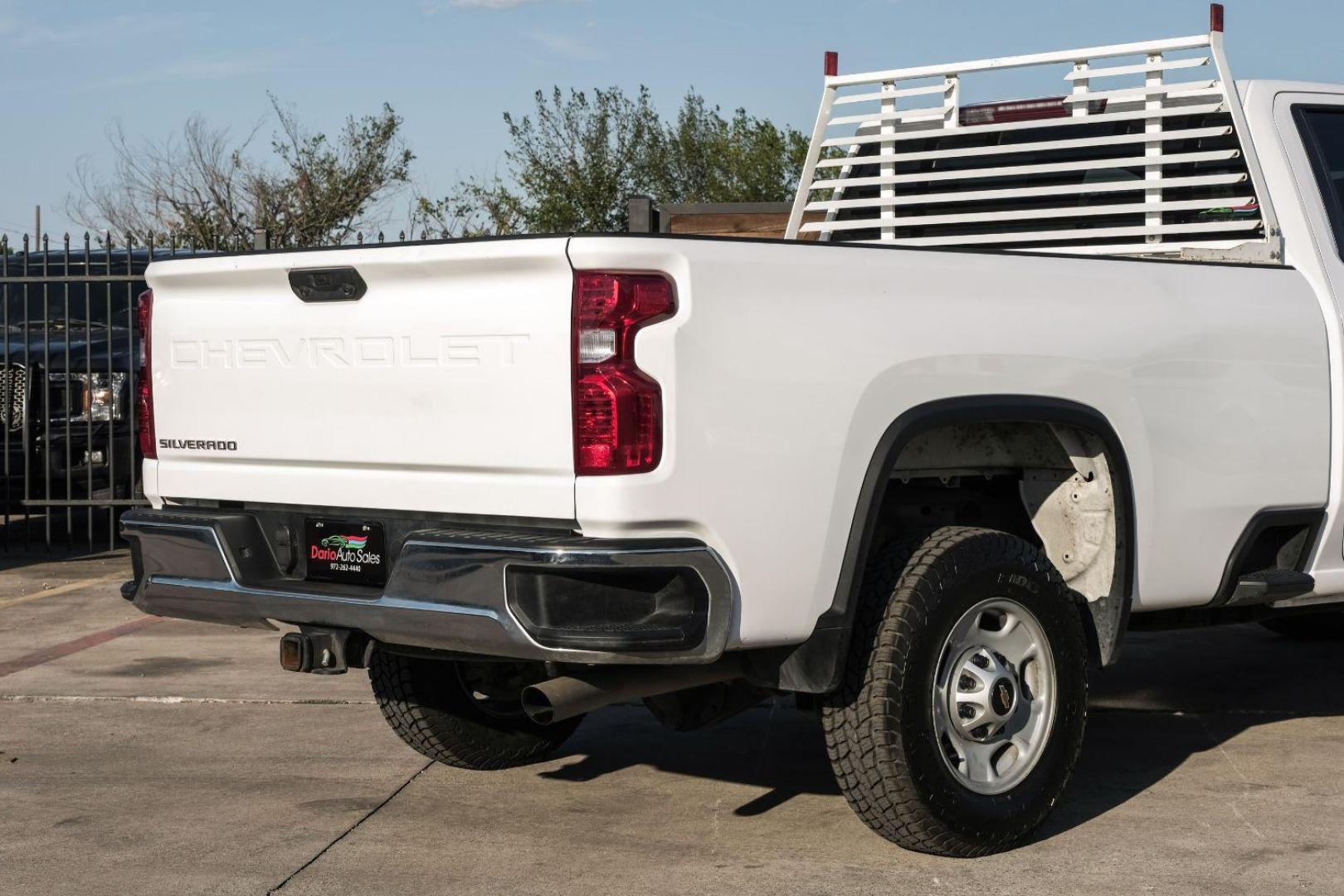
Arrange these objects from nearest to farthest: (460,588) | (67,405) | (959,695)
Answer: (460,588) → (959,695) → (67,405)

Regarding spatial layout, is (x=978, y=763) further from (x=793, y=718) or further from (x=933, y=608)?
(x=793, y=718)

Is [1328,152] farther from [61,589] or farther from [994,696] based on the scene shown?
[61,589]

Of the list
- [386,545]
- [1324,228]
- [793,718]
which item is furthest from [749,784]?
[1324,228]

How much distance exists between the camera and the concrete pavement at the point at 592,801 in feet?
14.7

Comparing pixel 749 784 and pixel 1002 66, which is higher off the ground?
pixel 1002 66

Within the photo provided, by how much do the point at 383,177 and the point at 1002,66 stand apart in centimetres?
2689

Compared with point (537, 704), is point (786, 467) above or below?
above

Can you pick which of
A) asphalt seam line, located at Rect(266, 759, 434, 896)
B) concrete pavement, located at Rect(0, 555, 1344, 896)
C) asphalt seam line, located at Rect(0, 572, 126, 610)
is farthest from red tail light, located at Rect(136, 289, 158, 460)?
asphalt seam line, located at Rect(0, 572, 126, 610)

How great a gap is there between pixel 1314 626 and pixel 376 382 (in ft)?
17.4

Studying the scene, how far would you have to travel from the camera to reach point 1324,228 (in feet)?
18.4

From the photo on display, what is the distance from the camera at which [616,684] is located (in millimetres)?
4418

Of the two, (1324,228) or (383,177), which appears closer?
(1324,228)

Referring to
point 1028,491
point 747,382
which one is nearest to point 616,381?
point 747,382

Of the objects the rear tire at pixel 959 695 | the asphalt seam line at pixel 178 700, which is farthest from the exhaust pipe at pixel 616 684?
the asphalt seam line at pixel 178 700
